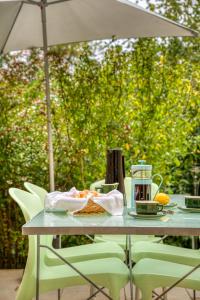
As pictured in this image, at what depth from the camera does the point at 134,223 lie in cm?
217

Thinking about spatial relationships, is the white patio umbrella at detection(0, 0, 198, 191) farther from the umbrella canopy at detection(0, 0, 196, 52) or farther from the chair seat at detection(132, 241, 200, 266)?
the chair seat at detection(132, 241, 200, 266)

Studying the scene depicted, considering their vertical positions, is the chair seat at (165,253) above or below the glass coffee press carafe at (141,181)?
below

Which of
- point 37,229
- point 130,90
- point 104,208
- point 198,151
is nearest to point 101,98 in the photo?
point 130,90

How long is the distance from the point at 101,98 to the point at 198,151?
107cm

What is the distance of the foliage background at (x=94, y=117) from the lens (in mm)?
4906

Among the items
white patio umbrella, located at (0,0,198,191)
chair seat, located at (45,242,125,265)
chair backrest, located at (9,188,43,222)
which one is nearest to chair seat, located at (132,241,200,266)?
chair seat, located at (45,242,125,265)

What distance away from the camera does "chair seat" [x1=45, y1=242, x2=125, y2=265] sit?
285cm

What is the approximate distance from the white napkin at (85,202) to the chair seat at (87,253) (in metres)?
0.39

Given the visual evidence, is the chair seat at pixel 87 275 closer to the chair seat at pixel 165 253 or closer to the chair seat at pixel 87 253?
the chair seat at pixel 87 253

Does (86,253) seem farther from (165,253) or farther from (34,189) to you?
(34,189)

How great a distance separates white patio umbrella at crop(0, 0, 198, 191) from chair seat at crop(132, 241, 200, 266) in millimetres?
1592

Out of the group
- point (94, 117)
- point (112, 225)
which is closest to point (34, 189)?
point (112, 225)

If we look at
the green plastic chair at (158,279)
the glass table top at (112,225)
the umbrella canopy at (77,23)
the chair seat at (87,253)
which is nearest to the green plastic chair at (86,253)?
the chair seat at (87,253)

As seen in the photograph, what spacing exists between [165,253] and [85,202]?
73cm
